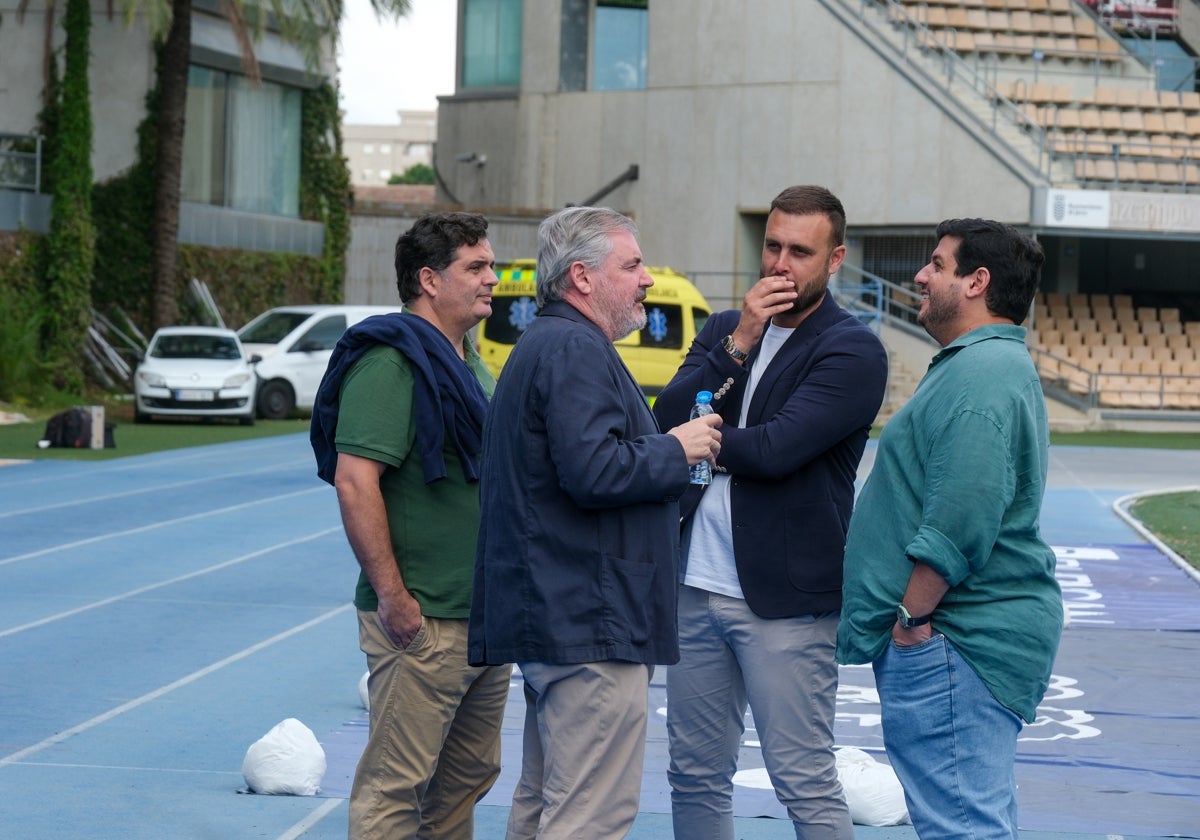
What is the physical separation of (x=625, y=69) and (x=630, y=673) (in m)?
37.8

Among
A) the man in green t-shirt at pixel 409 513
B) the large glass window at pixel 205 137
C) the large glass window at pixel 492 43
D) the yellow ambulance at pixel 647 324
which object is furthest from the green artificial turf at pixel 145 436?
the large glass window at pixel 492 43

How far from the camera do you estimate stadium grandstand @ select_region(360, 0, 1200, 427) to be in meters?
34.8

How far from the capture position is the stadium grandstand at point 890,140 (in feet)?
114

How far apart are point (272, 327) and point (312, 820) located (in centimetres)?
2425

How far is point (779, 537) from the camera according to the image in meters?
4.45

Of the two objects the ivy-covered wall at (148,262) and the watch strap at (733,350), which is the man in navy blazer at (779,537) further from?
the ivy-covered wall at (148,262)

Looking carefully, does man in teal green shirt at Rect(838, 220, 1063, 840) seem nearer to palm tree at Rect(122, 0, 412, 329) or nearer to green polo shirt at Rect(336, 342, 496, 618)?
green polo shirt at Rect(336, 342, 496, 618)

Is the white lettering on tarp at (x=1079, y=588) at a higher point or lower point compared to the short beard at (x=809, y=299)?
lower

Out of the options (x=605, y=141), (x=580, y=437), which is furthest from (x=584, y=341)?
(x=605, y=141)

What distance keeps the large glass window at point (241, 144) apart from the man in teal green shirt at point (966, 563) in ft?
98.1

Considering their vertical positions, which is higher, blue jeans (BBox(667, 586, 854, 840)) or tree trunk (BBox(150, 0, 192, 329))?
tree trunk (BBox(150, 0, 192, 329))

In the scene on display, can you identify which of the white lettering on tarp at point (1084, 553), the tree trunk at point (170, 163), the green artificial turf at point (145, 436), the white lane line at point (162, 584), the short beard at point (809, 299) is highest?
the tree trunk at point (170, 163)

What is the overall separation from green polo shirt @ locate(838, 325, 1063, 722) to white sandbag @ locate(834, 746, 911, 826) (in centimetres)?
197

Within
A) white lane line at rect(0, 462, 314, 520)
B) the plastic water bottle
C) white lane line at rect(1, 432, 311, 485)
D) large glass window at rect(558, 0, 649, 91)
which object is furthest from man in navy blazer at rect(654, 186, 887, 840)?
large glass window at rect(558, 0, 649, 91)
